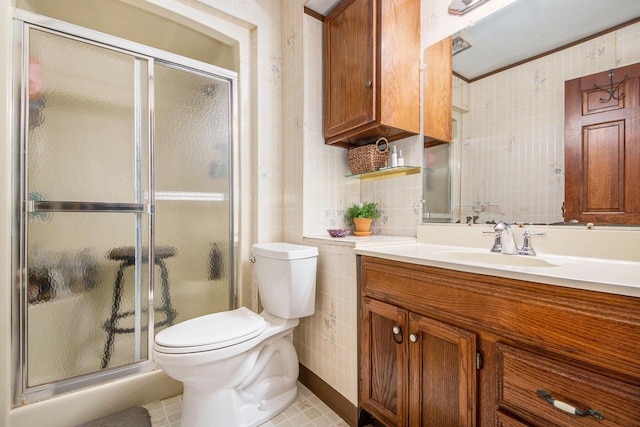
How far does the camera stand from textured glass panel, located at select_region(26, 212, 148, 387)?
1.29 metres

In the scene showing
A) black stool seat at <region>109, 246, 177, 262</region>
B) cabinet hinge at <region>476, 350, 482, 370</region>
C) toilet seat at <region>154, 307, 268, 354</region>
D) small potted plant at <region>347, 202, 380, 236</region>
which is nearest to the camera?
cabinet hinge at <region>476, 350, 482, 370</region>

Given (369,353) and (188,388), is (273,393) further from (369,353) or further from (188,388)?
(369,353)

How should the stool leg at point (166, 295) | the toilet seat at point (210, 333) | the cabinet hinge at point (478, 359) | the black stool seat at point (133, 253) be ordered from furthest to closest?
the stool leg at point (166, 295), the black stool seat at point (133, 253), the toilet seat at point (210, 333), the cabinet hinge at point (478, 359)

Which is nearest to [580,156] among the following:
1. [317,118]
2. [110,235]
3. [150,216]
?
[317,118]

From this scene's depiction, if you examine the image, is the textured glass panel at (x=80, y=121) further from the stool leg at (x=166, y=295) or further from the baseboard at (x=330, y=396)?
the baseboard at (x=330, y=396)

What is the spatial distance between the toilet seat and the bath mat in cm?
49

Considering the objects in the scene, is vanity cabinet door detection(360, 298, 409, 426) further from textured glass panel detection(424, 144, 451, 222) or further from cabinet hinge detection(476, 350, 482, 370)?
Result: textured glass panel detection(424, 144, 451, 222)

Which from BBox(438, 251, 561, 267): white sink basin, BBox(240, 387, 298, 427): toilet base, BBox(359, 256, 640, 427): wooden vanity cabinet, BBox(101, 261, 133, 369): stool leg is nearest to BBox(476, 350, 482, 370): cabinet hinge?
BBox(359, 256, 640, 427): wooden vanity cabinet

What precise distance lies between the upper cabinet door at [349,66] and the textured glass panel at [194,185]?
656mm

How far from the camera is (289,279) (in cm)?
139

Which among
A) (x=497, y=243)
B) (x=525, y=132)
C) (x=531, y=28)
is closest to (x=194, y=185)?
(x=497, y=243)

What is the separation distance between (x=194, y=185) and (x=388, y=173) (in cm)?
114

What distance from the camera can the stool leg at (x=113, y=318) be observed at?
4.71ft

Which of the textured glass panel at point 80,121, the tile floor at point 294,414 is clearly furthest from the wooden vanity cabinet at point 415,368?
the textured glass panel at point 80,121
